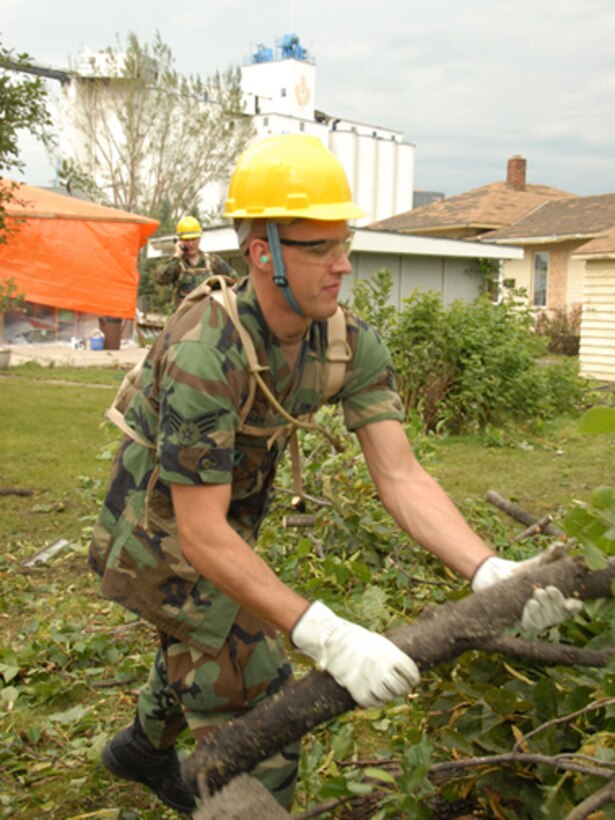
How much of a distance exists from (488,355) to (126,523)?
9262mm

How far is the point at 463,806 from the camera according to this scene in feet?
7.57

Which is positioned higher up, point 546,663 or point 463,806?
point 546,663

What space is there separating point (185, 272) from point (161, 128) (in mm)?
38143

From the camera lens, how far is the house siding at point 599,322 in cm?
1939

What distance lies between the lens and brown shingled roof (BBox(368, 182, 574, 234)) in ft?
108

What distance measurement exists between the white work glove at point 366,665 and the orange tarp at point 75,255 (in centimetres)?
1948

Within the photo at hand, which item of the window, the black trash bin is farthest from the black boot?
the window

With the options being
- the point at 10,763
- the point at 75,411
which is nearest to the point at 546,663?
the point at 10,763

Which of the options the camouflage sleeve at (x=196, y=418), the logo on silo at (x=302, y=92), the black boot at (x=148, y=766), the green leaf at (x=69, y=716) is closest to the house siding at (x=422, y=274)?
the green leaf at (x=69, y=716)

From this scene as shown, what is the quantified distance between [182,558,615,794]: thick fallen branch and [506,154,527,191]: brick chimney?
38.6 metres

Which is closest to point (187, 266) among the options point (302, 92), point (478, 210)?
point (478, 210)

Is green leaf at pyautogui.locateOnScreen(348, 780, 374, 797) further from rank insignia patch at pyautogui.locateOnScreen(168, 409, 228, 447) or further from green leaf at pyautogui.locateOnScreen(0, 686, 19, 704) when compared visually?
green leaf at pyautogui.locateOnScreen(0, 686, 19, 704)

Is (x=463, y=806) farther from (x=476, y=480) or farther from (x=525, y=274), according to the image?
(x=525, y=274)

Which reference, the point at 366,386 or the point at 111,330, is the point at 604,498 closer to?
the point at 366,386
